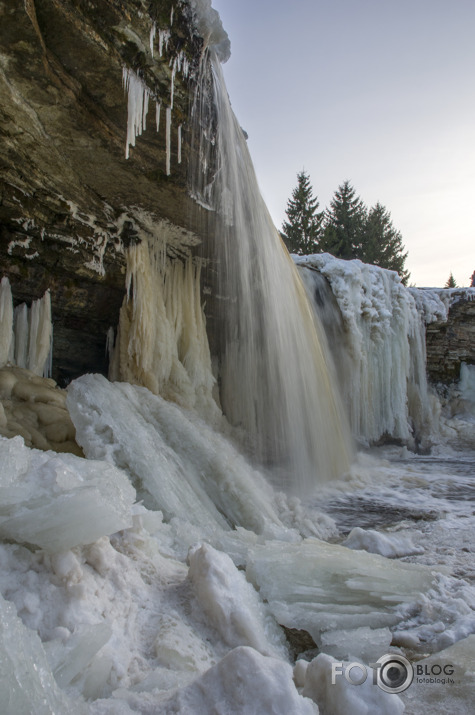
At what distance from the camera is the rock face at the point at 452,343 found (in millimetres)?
12867

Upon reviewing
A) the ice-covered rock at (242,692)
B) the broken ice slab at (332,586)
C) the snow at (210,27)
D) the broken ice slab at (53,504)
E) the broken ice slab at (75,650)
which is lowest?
the broken ice slab at (332,586)

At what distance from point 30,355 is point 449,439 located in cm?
1130

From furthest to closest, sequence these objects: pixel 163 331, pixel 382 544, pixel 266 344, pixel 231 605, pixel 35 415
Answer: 1. pixel 266 344
2. pixel 163 331
3. pixel 35 415
4. pixel 382 544
5. pixel 231 605

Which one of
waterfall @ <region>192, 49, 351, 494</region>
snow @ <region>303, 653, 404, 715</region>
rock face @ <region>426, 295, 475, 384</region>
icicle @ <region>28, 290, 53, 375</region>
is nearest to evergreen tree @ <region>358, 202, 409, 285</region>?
rock face @ <region>426, 295, 475, 384</region>

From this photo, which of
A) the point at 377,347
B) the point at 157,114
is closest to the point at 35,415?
the point at 157,114

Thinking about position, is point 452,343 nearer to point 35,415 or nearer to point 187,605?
point 35,415

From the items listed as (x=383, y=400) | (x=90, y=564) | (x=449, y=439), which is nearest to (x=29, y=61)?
(x=90, y=564)

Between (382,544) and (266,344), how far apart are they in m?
4.89

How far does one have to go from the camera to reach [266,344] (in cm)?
798

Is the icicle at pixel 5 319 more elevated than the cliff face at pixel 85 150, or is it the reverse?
the cliff face at pixel 85 150

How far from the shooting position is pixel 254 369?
8.53m

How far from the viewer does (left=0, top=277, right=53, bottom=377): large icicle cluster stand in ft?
18.1

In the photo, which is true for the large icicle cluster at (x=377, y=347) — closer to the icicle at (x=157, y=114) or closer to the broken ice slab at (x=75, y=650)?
the icicle at (x=157, y=114)

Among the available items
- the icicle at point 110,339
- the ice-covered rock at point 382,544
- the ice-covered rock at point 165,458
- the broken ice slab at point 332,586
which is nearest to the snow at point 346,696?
the broken ice slab at point 332,586
